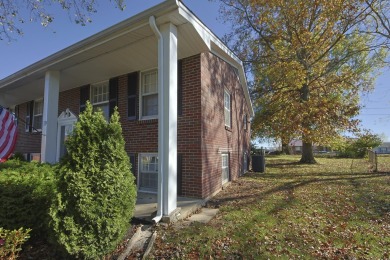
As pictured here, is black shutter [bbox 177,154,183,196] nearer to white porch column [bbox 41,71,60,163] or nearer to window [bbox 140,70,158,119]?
window [bbox 140,70,158,119]

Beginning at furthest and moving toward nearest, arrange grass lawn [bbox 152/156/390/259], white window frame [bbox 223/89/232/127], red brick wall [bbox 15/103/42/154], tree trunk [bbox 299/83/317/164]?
tree trunk [bbox 299/83/317/164], red brick wall [bbox 15/103/42/154], white window frame [bbox 223/89/232/127], grass lawn [bbox 152/156/390/259]

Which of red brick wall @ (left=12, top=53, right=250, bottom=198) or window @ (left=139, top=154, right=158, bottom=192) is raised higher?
red brick wall @ (left=12, top=53, right=250, bottom=198)

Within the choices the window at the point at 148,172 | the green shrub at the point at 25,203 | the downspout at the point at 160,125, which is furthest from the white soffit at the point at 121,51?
the green shrub at the point at 25,203

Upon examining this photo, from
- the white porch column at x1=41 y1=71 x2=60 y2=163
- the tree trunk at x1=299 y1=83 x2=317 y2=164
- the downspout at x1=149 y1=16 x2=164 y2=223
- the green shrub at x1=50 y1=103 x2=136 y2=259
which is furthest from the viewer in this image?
the tree trunk at x1=299 y1=83 x2=317 y2=164

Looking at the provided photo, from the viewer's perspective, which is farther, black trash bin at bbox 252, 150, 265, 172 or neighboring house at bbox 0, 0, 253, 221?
black trash bin at bbox 252, 150, 265, 172

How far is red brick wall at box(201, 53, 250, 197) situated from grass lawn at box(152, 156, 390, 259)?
2.72 ft

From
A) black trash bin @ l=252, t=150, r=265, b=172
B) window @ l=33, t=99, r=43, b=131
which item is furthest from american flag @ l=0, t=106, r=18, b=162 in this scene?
black trash bin @ l=252, t=150, r=265, b=172

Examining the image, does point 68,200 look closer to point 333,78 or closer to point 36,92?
point 36,92

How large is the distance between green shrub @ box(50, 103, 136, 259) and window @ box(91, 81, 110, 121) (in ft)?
18.8

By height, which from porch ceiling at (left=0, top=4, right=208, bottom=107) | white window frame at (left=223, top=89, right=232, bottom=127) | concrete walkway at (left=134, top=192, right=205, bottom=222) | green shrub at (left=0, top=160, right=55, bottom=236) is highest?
porch ceiling at (left=0, top=4, right=208, bottom=107)

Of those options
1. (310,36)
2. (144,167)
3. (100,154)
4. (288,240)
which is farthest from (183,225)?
(310,36)

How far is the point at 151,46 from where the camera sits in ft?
21.6

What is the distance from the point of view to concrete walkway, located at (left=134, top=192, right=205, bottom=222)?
5.28 m

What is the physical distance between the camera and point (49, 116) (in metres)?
8.29
